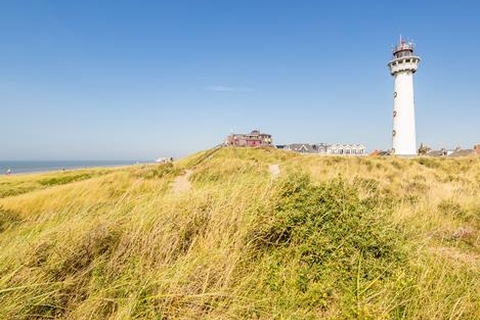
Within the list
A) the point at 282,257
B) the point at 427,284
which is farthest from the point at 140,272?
the point at 427,284

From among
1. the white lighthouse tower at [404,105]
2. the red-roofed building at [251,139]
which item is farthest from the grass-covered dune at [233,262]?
the red-roofed building at [251,139]

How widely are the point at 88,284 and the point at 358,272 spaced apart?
2.40 metres

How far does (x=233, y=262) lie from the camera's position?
2594 mm

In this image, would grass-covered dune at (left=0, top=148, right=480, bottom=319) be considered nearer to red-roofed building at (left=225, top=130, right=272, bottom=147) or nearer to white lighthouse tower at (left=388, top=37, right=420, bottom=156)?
white lighthouse tower at (left=388, top=37, right=420, bottom=156)

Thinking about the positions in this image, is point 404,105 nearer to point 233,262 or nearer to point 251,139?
point 233,262

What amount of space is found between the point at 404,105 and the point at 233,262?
4242 centimetres

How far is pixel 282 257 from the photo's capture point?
2.90 m

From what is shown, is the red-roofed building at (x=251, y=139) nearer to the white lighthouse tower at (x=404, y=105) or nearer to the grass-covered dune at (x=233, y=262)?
the white lighthouse tower at (x=404, y=105)

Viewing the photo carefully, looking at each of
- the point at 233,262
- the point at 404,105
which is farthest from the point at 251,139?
the point at 233,262

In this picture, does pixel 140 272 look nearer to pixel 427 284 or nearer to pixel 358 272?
pixel 358 272

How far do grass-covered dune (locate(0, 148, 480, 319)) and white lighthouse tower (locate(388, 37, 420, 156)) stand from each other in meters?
38.2

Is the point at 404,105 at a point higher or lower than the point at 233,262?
higher

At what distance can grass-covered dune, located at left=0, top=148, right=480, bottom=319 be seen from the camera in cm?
209

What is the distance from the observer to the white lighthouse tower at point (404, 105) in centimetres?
3678
